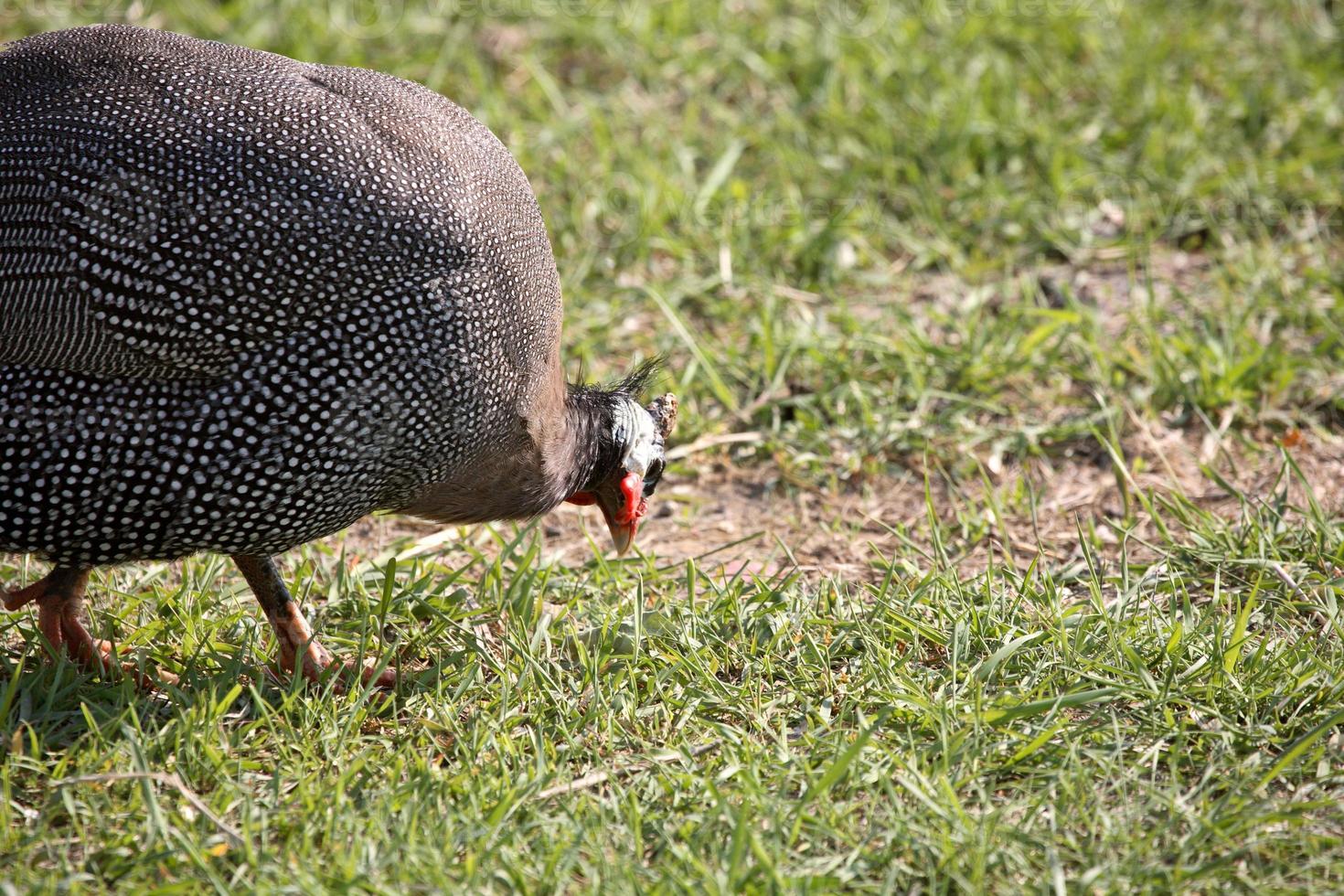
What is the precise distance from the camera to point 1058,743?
9.01ft

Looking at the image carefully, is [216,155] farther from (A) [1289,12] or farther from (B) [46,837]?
(A) [1289,12]

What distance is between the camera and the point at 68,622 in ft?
9.89

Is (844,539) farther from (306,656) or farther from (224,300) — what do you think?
(224,300)

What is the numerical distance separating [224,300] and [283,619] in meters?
0.82

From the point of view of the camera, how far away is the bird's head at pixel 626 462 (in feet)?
11.3

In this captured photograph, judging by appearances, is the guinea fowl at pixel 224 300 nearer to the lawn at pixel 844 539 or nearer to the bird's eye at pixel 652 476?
the lawn at pixel 844 539

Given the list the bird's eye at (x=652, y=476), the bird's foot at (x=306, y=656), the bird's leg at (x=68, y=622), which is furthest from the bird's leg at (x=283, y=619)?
the bird's eye at (x=652, y=476)

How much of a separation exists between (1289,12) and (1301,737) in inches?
183

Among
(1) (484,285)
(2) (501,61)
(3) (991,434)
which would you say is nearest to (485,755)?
(1) (484,285)

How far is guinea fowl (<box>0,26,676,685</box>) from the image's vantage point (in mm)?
2582

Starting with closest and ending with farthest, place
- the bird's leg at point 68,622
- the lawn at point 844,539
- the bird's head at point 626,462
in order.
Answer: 1. the lawn at point 844,539
2. the bird's leg at point 68,622
3. the bird's head at point 626,462

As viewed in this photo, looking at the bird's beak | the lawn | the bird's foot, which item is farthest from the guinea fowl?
the bird's beak

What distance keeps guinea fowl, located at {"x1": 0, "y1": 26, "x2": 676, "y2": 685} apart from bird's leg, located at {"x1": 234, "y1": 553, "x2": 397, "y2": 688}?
0.34 ft

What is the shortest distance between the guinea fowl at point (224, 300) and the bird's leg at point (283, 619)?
104 mm
